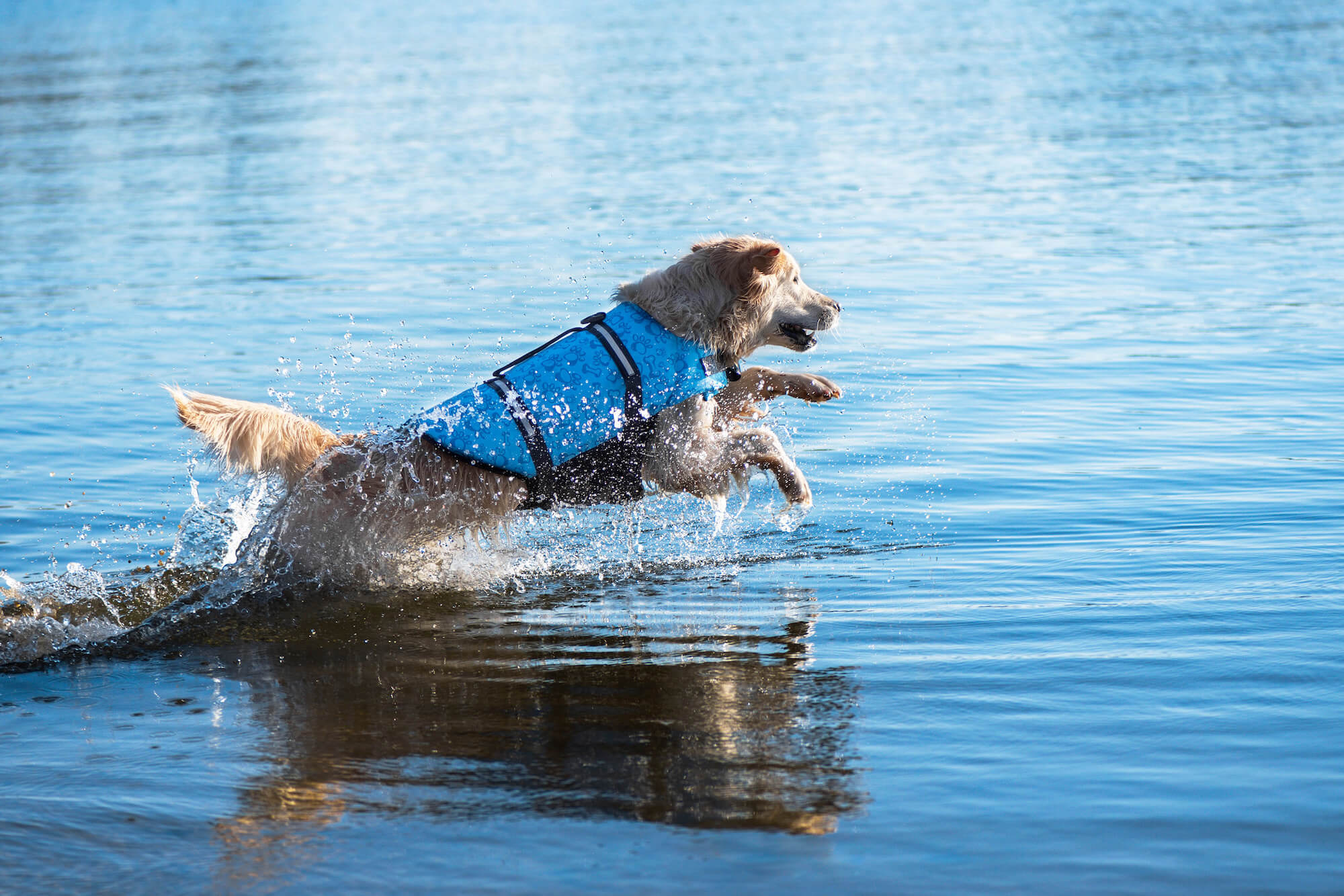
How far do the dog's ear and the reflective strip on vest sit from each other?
0.38 meters

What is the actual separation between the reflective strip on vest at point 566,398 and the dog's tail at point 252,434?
0.54 metres

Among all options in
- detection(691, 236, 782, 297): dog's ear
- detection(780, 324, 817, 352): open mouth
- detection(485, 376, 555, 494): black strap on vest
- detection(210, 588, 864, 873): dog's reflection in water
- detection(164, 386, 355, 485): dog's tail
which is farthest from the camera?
detection(780, 324, 817, 352): open mouth

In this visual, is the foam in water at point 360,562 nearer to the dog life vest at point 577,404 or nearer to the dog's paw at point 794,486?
the dog's paw at point 794,486

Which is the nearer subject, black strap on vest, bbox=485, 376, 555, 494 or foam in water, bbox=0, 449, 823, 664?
black strap on vest, bbox=485, 376, 555, 494

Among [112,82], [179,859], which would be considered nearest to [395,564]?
[179,859]

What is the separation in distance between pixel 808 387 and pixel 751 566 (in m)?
0.95

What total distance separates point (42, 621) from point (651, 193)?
12410 millimetres

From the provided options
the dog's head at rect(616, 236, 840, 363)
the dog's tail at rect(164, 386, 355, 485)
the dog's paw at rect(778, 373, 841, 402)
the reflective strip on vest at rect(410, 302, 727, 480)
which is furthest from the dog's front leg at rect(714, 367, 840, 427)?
the dog's tail at rect(164, 386, 355, 485)

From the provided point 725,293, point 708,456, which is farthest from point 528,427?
point 725,293

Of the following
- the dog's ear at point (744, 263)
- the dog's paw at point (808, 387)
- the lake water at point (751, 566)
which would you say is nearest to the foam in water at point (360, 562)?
the lake water at point (751, 566)

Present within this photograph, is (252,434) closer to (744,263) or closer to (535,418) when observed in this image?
(535,418)

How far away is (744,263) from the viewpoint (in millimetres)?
6516

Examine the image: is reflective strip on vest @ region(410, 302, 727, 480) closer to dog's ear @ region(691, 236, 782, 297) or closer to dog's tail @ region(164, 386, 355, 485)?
dog's ear @ region(691, 236, 782, 297)

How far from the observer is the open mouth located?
22.5 feet
